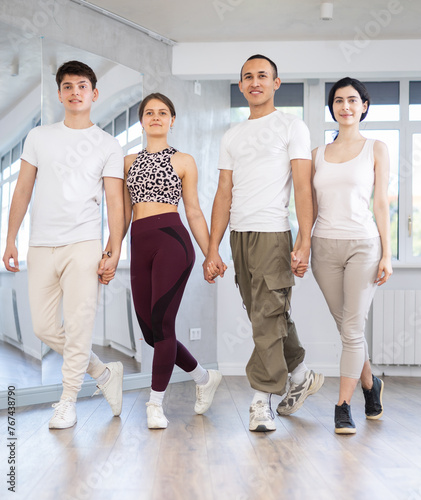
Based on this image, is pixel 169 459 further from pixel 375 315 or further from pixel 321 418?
pixel 375 315

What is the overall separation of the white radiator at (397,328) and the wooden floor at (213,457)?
1263mm

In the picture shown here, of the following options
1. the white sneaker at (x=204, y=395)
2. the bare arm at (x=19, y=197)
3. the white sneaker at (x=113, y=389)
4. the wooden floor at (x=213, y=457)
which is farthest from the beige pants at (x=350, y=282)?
the bare arm at (x=19, y=197)

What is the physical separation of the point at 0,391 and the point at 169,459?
4.38 ft

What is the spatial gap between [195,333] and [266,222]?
1828mm

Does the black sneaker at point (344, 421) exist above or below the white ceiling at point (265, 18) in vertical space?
below

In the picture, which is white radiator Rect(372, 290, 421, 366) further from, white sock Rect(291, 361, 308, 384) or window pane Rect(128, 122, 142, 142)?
window pane Rect(128, 122, 142, 142)

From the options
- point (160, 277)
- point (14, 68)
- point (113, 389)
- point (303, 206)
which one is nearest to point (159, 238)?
point (160, 277)

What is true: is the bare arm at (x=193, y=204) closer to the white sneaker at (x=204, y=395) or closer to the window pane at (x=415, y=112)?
the white sneaker at (x=204, y=395)

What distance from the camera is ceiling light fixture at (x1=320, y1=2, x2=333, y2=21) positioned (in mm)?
3516

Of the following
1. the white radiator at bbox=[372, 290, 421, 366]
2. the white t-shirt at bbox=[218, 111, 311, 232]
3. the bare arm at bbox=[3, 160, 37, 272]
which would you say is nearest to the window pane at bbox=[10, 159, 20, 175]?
A: the bare arm at bbox=[3, 160, 37, 272]

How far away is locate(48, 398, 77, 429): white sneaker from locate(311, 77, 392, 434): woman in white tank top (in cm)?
117

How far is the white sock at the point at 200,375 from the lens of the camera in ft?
9.61

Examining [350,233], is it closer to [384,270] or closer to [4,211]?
[384,270]

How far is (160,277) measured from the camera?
8.61ft
